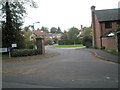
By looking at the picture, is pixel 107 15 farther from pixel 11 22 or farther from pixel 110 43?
pixel 11 22

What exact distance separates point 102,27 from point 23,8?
50.4 ft

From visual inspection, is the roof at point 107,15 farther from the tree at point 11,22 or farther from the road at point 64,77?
the road at point 64,77

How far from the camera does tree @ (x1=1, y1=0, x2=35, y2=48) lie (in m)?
14.5

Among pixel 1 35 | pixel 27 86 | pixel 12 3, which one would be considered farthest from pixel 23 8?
pixel 27 86

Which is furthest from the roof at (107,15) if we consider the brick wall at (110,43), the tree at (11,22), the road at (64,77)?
the road at (64,77)

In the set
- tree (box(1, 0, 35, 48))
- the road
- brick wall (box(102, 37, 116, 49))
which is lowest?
the road

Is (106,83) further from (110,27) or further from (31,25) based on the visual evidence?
(110,27)

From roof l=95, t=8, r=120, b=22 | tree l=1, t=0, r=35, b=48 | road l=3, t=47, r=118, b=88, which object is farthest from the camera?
roof l=95, t=8, r=120, b=22

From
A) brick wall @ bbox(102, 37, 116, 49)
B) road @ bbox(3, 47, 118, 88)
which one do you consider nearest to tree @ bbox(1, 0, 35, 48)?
road @ bbox(3, 47, 118, 88)

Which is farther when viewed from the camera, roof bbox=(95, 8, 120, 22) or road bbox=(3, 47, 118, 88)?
roof bbox=(95, 8, 120, 22)

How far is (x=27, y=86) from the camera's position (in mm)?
4125

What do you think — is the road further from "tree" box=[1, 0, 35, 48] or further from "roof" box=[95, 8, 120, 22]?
"roof" box=[95, 8, 120, 22]

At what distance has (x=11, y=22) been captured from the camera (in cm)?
1479

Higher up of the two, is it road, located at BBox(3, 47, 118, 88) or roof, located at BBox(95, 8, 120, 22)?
roof, located at BBox(95, 8, 120, 22)
